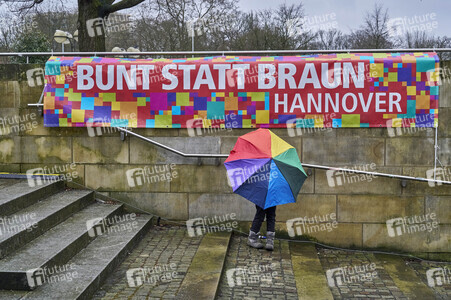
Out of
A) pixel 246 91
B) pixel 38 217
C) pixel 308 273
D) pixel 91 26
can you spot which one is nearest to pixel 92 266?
pixel 38 217

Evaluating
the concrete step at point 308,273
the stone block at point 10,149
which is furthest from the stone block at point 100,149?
the concrete step at point 308,273

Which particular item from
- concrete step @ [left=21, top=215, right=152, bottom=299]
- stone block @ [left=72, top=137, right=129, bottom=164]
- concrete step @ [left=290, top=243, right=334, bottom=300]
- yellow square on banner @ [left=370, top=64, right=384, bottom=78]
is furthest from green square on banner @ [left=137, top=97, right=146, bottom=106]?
yellow square on banner @ [left=370, top=64, right=384, bottom=78]

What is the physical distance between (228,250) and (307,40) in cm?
2483

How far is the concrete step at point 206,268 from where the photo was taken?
17.0 ft

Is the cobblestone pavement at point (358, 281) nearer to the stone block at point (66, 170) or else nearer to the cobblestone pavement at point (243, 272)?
the cobblestone pavement at point (243, 272)

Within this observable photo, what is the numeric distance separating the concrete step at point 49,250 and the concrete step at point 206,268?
1544 millimetres

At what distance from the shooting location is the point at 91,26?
15.0 meters

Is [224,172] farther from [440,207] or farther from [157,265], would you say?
[440,207]

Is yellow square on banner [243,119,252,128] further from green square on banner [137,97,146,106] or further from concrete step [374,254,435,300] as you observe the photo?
concrete step [374,254,435,300]

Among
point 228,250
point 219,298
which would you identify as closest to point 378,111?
point 228,250

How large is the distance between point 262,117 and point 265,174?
6.43 ft

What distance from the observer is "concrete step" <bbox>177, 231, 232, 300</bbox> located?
5.17 meters

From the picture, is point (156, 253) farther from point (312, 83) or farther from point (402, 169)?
point (402, 169)

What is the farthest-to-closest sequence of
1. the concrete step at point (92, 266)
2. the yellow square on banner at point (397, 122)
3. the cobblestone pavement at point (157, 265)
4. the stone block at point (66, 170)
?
the stone block at point (66, 170) < the yellow square on banner at point (397, 122) < the cobblestone pavement at point (157, 265) < the concrete step at point (92, 266)
